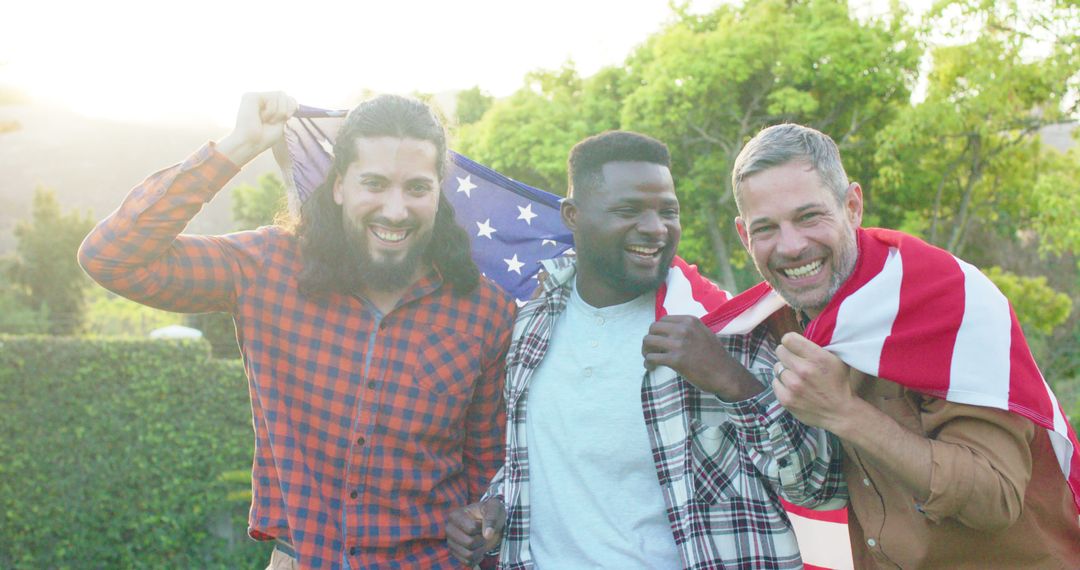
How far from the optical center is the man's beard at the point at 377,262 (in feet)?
10.2

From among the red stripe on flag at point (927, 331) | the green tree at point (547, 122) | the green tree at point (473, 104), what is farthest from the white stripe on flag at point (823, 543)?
the green tree at point (473, 104)

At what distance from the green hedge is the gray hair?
7.59 metres

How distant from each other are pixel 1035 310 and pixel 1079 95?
3651 mm

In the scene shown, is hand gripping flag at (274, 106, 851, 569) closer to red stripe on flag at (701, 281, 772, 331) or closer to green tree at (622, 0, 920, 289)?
red stripe on flag at (701, 281, 772, 331)

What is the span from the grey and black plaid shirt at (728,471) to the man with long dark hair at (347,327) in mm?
315

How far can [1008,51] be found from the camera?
13.5 m

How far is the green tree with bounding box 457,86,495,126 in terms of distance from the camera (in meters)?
26.6

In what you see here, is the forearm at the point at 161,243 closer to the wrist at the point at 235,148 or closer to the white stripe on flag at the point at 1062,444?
the wrist at the point at 235,148

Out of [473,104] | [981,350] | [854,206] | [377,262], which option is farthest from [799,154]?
[473,104]

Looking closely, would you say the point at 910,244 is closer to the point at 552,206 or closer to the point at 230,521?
the point at 552,206

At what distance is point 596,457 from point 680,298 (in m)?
0.64

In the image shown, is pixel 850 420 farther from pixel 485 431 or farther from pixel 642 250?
pixel 485 431

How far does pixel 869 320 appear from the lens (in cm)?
235

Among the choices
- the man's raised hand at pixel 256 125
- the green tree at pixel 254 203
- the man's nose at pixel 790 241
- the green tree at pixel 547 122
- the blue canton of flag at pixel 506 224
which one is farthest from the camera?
the green tree at pixel 254 203
